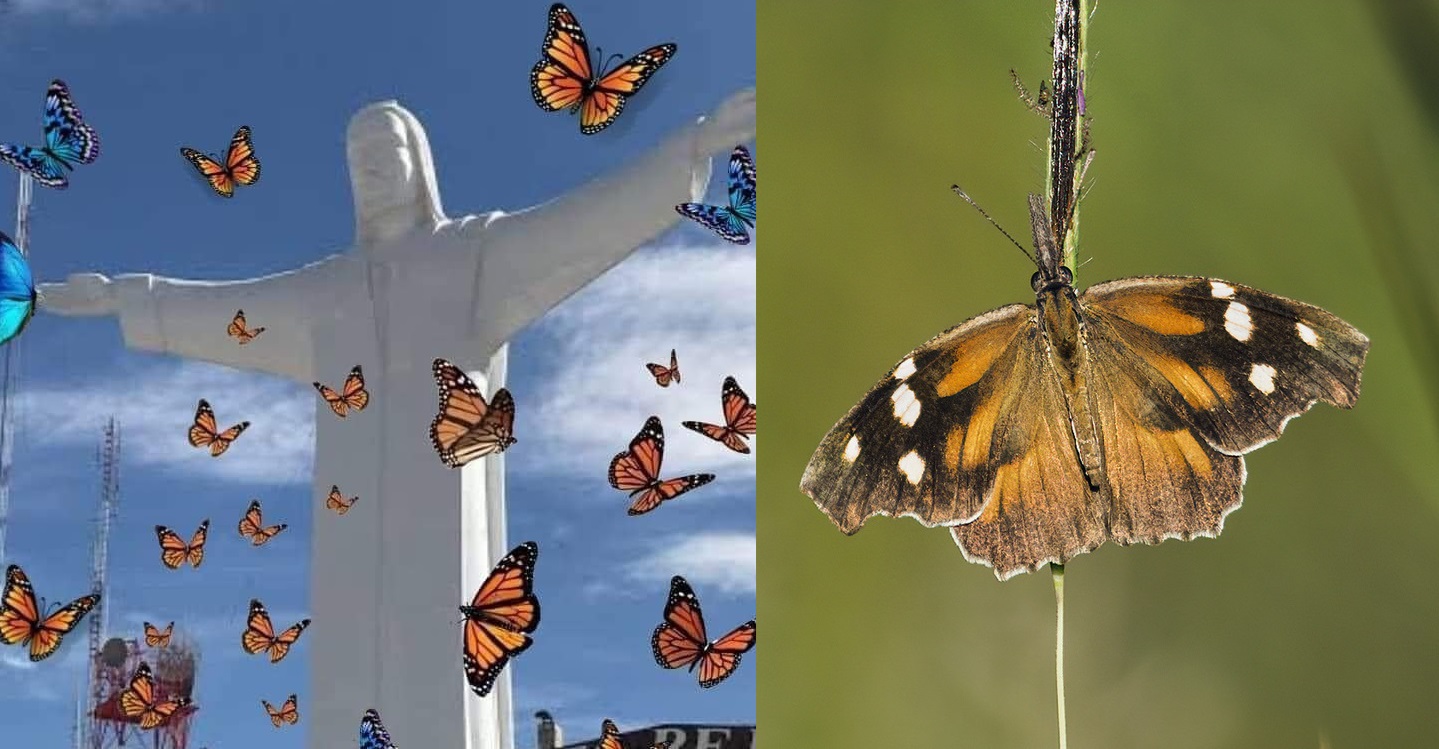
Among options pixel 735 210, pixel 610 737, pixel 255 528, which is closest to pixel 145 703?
pixel 255 528

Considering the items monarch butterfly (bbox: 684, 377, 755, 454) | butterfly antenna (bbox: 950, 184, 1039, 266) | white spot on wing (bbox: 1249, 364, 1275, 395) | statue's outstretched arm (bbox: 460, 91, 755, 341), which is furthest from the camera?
statue's outstretched arm (bbox: 460, 91, 755, 341)

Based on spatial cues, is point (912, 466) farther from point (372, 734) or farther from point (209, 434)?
point (209, 434)

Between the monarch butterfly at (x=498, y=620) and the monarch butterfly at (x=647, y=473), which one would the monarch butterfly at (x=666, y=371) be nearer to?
the monarch butterfly at (x=647, y=473)

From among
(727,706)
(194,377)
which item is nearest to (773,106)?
(727,706)

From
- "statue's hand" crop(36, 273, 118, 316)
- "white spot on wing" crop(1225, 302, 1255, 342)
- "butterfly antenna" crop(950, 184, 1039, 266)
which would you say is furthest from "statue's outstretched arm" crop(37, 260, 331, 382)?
"white spot on wing" crop(1225, 302, 1255, 342)

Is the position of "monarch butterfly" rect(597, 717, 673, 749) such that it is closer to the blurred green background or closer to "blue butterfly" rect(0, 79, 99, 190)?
the blurred green background

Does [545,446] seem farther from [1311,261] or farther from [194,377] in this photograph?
[1311,261]
